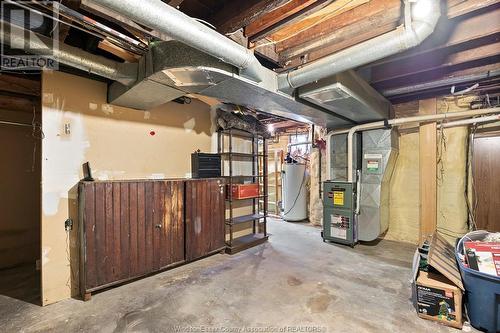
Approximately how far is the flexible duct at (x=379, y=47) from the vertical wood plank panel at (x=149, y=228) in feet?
6.96

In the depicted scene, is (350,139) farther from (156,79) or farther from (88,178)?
(88,178)

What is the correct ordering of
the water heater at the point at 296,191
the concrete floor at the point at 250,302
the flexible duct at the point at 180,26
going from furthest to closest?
the water heater at the point at 296,191
the concrete floor at the point at 250,302
the flexible duct at the point at 180,26

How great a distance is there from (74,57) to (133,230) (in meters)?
1.82

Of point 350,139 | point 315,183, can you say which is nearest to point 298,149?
point 315,183

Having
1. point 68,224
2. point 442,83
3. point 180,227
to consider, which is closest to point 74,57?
point 68,224

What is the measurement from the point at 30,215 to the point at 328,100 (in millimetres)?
4607

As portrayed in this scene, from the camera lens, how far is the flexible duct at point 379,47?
1.61 metres

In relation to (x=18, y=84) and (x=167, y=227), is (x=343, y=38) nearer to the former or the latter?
(x=167, y=227)

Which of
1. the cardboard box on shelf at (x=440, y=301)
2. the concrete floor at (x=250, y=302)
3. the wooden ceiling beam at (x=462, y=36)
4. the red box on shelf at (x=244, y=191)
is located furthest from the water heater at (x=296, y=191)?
the cardboard box on shelf at (x=440, y=301)

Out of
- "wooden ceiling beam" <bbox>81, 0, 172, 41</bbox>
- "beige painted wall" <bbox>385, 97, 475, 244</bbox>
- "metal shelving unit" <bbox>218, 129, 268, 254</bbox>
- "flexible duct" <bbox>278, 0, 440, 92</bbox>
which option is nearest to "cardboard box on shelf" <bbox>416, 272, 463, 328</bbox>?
"flexible duct" <bbox>278, 0, 440, 92</bbox>

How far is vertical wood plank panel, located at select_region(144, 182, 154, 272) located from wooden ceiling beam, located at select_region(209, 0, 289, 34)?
1.94 meters

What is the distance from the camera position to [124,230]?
8.58 feet

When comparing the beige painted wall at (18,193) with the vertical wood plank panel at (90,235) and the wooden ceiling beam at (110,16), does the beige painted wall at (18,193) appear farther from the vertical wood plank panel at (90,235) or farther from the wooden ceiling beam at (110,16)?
the wooden ceiling beam at (110,16)

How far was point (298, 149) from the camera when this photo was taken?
6656 millimetres
